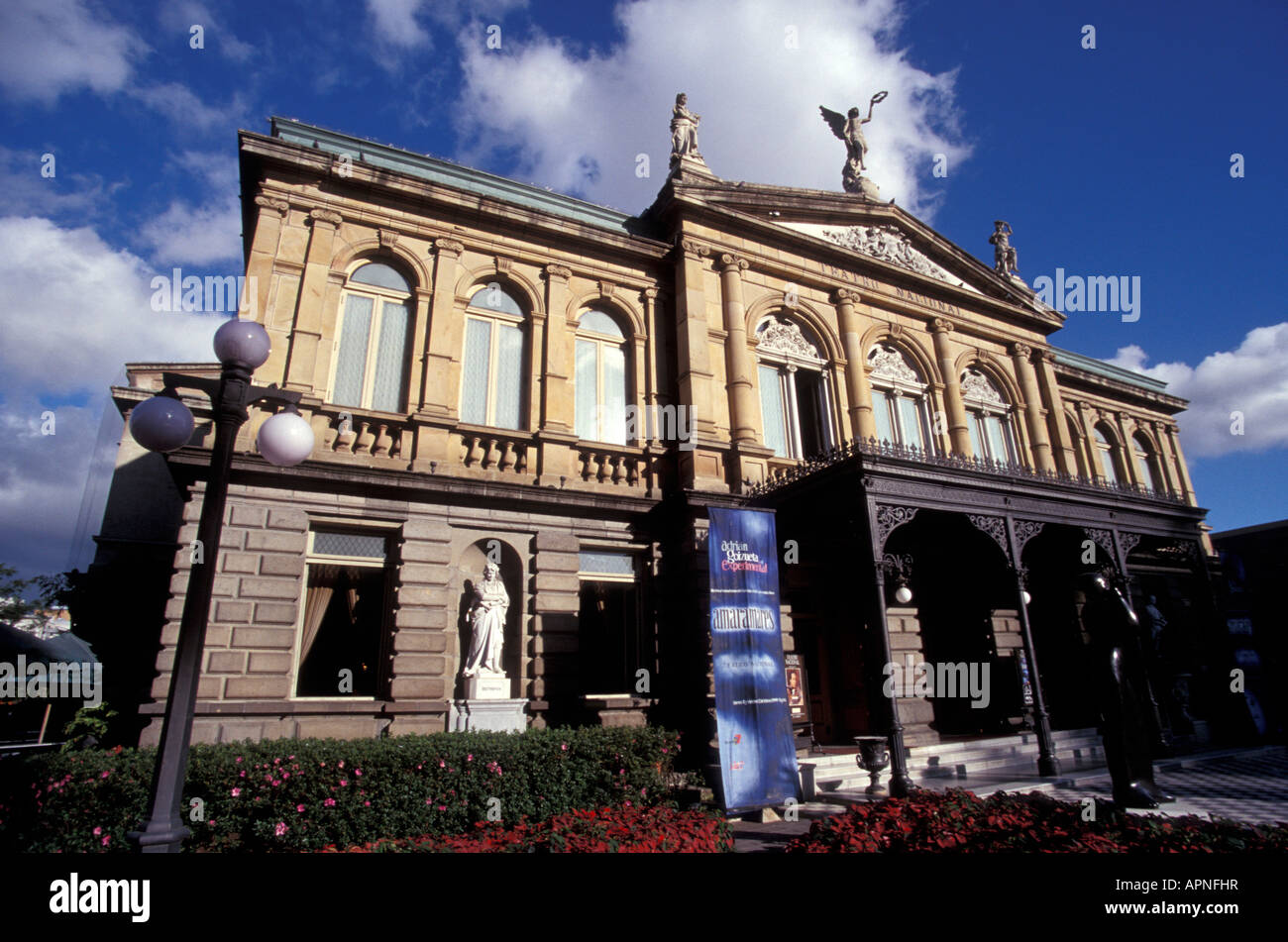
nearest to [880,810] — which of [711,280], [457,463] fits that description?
[457,463]

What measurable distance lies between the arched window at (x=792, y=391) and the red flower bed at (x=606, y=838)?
1035 centimetres

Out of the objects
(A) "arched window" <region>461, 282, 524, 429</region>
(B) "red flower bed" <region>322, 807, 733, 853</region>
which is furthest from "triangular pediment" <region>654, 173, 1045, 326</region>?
(B) "red flower bed" <region>322, 807, 733, 853</region>

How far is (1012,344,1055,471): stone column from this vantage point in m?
19.0

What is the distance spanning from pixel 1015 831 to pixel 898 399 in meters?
14.1

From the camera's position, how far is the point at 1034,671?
11.5 meters

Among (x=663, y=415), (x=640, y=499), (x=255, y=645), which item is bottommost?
(x=255, y=645)

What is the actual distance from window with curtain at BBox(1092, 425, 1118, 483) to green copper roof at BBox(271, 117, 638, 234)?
60.6ft

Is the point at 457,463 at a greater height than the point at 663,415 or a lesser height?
lesser

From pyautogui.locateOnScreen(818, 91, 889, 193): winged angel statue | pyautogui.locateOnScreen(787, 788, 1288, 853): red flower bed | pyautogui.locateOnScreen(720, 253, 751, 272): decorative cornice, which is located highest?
pyautogui.locateOnScreen(818, 91, 889, 193): winged angel statue

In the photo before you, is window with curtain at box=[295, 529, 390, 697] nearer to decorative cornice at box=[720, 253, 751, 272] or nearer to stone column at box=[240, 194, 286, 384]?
stone column at box=[240, 194, 286, 384]

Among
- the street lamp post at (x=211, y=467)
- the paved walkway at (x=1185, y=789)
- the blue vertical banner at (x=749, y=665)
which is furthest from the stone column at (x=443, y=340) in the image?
the paved walkway at (x=1185, y=789)
